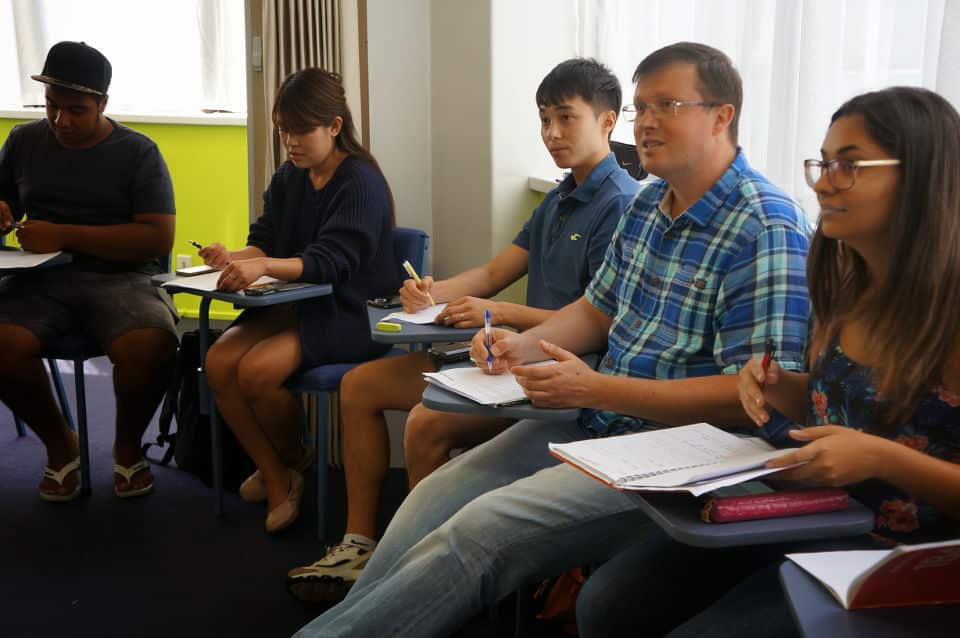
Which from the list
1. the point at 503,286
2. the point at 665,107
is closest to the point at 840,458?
the point at 665,107

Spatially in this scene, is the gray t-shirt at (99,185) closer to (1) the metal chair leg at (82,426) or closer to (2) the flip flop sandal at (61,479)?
(1) the metal chair leg at (82,426)

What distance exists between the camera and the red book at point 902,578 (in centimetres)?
93

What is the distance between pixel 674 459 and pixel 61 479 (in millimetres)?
2390

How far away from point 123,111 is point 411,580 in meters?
3.89

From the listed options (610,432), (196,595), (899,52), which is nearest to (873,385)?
(610,432)

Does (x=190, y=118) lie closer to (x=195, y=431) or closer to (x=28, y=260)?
(x=28, y=260)

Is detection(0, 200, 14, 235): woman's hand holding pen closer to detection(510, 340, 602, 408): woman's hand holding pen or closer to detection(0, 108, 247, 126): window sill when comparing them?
detection(0, 108, 247, 126): window sill

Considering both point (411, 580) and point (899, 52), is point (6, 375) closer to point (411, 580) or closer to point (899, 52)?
point (411, 580)

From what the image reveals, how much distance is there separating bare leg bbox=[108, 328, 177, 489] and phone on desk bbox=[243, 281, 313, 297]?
0.65 m

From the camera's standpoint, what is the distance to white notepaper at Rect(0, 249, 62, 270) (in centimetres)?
286

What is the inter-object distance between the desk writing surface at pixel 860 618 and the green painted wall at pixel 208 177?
4.03 metres

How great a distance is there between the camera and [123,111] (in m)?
4.79

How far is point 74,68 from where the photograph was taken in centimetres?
315

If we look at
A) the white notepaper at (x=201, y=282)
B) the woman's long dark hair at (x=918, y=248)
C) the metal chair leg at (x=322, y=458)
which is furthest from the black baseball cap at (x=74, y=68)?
the woman's long dark hair at (x=918, y=248)
